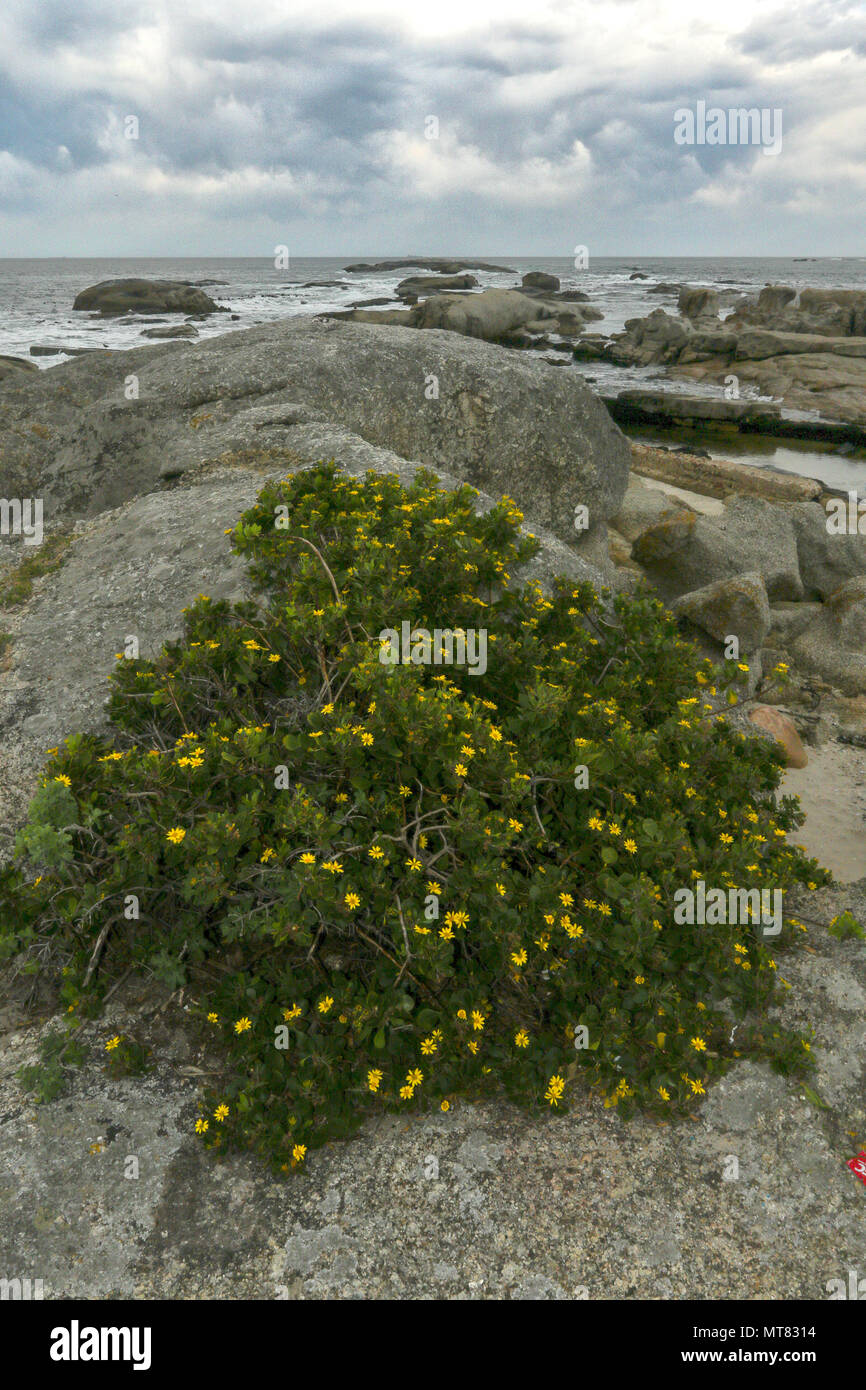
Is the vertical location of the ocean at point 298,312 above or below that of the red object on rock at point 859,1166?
above

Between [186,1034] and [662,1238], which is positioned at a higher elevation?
[186,1034]

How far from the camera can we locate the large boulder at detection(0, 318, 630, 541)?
28.3ft

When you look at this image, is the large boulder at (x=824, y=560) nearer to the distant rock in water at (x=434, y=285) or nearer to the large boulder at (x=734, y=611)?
the large boulder at (x=734, y=611)

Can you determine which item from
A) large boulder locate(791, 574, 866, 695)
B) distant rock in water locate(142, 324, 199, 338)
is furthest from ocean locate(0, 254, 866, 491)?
large boulder locate(791, 574, 866, 695)

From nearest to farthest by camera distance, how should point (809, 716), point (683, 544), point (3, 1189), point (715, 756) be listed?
point (3, 1189)
point (715, 756)
point (809, 716)
point (683, 544)

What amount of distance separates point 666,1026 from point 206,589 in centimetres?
385

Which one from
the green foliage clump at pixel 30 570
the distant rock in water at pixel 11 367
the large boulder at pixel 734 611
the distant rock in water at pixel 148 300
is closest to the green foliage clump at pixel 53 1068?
the green foliage clump at pixel 30 570

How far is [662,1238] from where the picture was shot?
2.67m

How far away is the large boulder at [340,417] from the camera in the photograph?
8633 millimetres

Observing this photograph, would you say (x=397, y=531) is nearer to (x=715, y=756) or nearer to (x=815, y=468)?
(x=715, y=756)

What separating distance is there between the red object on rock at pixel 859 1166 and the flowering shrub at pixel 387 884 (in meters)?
0.39

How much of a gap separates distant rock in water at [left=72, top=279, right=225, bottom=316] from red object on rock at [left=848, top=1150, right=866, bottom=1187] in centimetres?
6703
